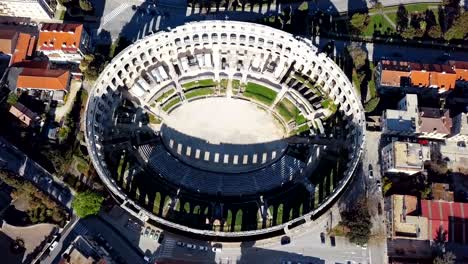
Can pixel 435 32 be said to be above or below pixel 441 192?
above

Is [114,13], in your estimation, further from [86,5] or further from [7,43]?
[7,43]

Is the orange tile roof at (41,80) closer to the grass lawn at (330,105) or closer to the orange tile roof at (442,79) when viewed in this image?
the grass lawn at (330,105)

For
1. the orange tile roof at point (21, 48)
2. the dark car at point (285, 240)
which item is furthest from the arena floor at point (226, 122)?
the orange tile roof at point (21, 48)

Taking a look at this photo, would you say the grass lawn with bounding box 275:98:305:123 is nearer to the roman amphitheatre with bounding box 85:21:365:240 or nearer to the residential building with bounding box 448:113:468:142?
the roman amphitheatre with bounding box 85:21:365:240

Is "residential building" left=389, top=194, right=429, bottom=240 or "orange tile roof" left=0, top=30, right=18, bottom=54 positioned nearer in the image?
"residential building" left=389, top=194, right=429, bottom=240

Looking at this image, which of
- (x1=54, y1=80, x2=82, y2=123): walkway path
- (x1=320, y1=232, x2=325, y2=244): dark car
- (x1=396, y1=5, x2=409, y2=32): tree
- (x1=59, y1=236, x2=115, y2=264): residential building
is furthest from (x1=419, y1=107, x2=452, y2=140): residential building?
(x1=54, y1=80, x2=82, y2=123): walkway path

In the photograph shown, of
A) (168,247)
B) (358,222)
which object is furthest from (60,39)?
(358,222)
